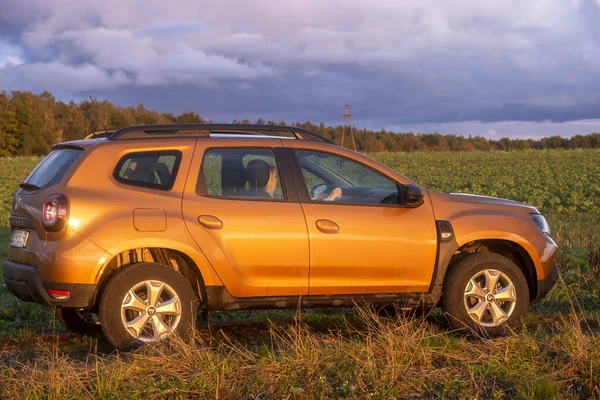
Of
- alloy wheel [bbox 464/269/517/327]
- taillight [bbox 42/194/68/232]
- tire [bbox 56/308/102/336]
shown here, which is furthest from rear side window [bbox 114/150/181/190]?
alloy wheel [bbox 464/269/517/327]

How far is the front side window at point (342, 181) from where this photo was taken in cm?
659

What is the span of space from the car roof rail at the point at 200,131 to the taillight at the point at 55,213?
72 cm

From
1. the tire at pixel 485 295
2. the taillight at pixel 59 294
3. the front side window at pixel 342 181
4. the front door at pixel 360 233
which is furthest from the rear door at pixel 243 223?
the tire at pixel 485 295

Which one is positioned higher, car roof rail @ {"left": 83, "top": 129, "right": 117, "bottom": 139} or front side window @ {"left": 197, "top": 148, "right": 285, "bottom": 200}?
car roof rail @ {"left": 83, "top": 129, "right": 117, "bottom": 139}

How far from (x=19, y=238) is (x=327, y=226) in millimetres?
2492

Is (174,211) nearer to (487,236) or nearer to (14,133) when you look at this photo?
(487,236)

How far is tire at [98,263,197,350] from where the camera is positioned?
19.2 feet

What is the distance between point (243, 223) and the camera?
20.1ft

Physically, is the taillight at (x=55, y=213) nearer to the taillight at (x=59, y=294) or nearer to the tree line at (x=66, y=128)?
the taillight at (x=59, y=294)

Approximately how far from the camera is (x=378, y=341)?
520 centimetres

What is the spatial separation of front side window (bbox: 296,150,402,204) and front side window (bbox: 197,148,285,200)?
31 centimetres

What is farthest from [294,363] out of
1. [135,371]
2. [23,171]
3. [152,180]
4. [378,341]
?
[23,171]

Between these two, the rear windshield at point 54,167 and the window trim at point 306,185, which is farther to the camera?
the window trim at point 306,185

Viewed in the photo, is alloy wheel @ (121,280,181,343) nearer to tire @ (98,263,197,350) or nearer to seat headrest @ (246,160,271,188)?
tire @ (98,263,197,350)
